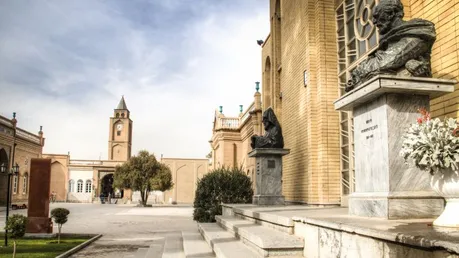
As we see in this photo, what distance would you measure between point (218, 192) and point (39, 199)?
5690 mm

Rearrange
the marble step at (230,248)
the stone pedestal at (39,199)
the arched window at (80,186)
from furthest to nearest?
the arched window at (80,186)
the stone pedestal at (39,199)
the marble step at (230,248)

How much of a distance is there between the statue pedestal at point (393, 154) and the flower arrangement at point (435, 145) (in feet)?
1.92

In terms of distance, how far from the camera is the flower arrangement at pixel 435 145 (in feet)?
11.1

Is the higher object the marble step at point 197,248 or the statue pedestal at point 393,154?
the statue pedestal at point 393,154

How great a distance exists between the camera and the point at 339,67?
9648mm

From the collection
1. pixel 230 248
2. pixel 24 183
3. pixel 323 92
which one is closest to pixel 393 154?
pixel 230 248

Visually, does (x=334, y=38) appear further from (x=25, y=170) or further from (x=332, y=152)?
(x=25, y=170)

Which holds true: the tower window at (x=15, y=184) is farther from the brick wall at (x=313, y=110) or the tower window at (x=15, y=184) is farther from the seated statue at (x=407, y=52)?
the seated statue at (x=407, y=52)

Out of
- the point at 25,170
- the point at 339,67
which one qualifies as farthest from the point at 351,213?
the point at 25,170

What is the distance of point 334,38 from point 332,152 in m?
2.78

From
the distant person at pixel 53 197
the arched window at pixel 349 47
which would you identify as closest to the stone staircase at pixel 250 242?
the arched window at pixel 349 47

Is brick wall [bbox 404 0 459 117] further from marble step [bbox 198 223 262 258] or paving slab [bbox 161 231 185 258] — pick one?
paving slab [bbox 161 231 185 258]

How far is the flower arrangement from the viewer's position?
11.1 ft

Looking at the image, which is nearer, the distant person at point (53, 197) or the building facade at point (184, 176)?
the distant person at point (53, 197)
